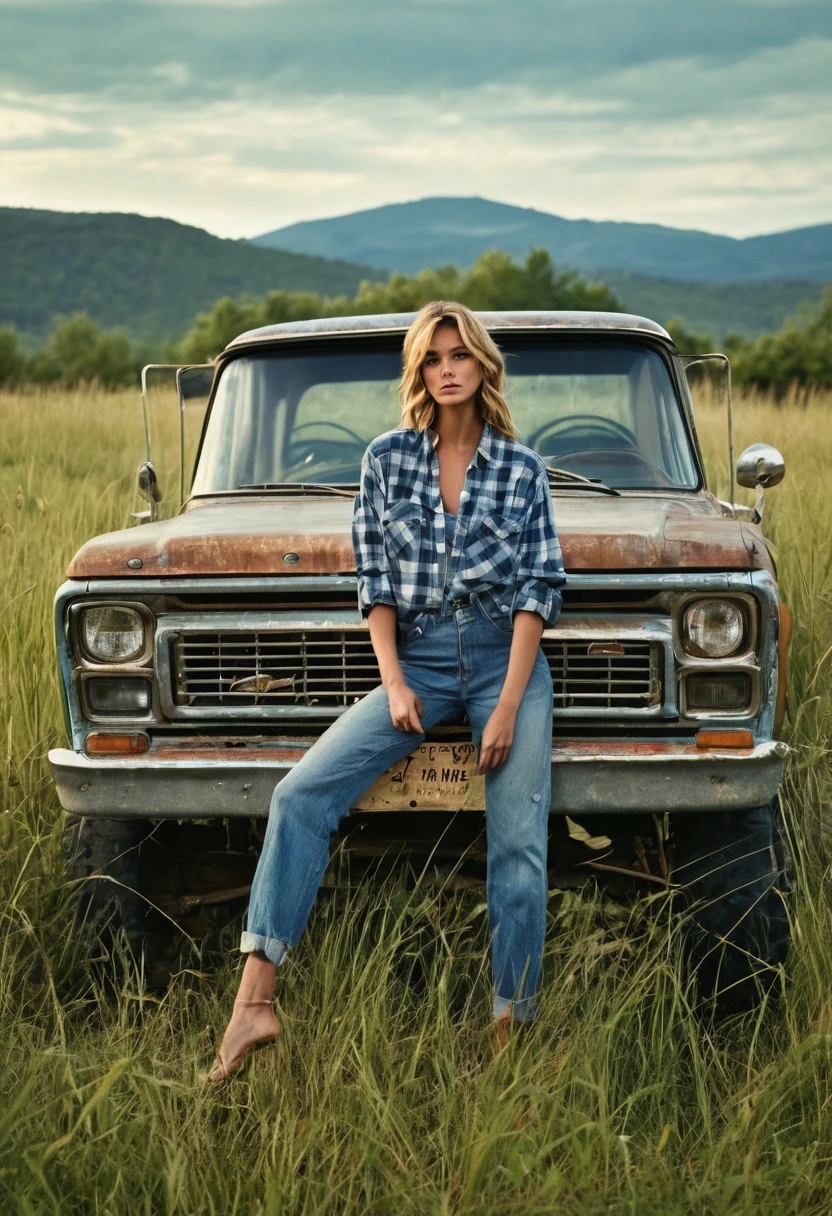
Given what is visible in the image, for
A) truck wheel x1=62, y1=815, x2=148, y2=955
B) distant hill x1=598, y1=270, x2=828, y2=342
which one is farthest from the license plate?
distant hill x1=598, y1=270, x2=828, y2=342

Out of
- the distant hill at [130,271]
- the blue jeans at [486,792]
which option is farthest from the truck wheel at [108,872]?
the distant hill at [130,271]

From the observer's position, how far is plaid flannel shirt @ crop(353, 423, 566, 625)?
292cm

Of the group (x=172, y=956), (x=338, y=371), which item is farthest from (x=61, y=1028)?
(x=338, y=371)

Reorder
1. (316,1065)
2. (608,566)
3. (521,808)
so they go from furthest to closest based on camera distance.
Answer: (608,566)
(521,808)
(316,1065)

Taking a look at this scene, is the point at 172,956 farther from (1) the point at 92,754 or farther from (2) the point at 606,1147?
(2) the point at 606,1147

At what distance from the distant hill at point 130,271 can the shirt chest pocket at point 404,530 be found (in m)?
128

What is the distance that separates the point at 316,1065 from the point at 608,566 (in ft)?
4.14

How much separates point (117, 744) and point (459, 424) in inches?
44.5

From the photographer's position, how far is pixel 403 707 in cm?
282

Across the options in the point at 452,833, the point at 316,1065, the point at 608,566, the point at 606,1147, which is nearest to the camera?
the point at 606,1147

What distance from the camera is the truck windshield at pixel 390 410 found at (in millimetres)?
4078

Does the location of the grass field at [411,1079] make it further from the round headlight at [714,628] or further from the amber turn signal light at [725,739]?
the round headlight at [714,628]

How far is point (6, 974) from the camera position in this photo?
3.17 metres

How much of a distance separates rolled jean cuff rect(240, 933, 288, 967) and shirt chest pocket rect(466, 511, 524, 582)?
0.91 m
